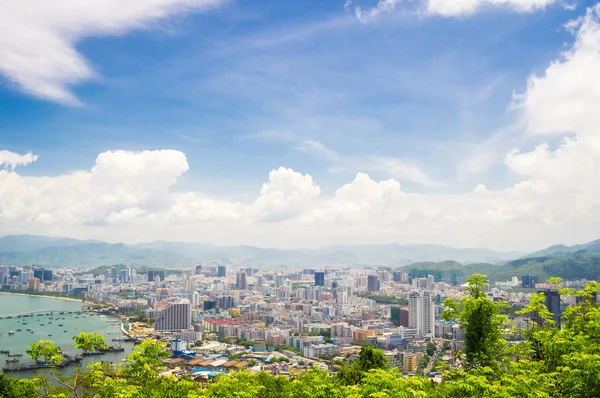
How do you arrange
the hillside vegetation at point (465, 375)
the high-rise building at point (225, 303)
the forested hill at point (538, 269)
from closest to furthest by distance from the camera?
the hillside vegetation at point (465, 375)
the high-rise building at point (225, 303)
the forested hill at point (538, 269)

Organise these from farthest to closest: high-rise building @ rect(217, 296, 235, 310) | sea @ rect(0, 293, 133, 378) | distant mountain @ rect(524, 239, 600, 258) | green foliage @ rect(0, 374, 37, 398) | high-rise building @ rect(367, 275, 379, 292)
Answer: distant mountain @ rect(524, 239, 600, 258)
high-rise building @ rect(367, 275, 379, 292)
high-rise building @ rect(217, 296, 235, 310)
sea @ rect(0, 293, 133, 378)
green foliage @ rect(0, 374, 37, 398)

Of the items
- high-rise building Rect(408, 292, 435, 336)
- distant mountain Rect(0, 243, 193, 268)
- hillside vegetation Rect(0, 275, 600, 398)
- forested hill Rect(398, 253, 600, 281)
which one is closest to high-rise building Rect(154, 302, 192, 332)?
high-rise building Rect(408, 292, 435, 336)

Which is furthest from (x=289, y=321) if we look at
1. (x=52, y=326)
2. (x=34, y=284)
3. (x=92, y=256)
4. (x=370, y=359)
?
(x=92, y=256)

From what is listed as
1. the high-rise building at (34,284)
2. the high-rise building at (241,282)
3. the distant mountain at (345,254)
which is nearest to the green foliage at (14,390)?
the high-rise building at (34,284)

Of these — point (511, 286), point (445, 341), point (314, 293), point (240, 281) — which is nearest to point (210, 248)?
point (240, 281)

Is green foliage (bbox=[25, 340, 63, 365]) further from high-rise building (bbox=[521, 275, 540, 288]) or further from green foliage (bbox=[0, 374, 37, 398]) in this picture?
high-rise building (bbox=[521, 275, 540, 288])

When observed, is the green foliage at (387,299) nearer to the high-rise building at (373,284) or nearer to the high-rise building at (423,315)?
the high-rise building at (373,284)
